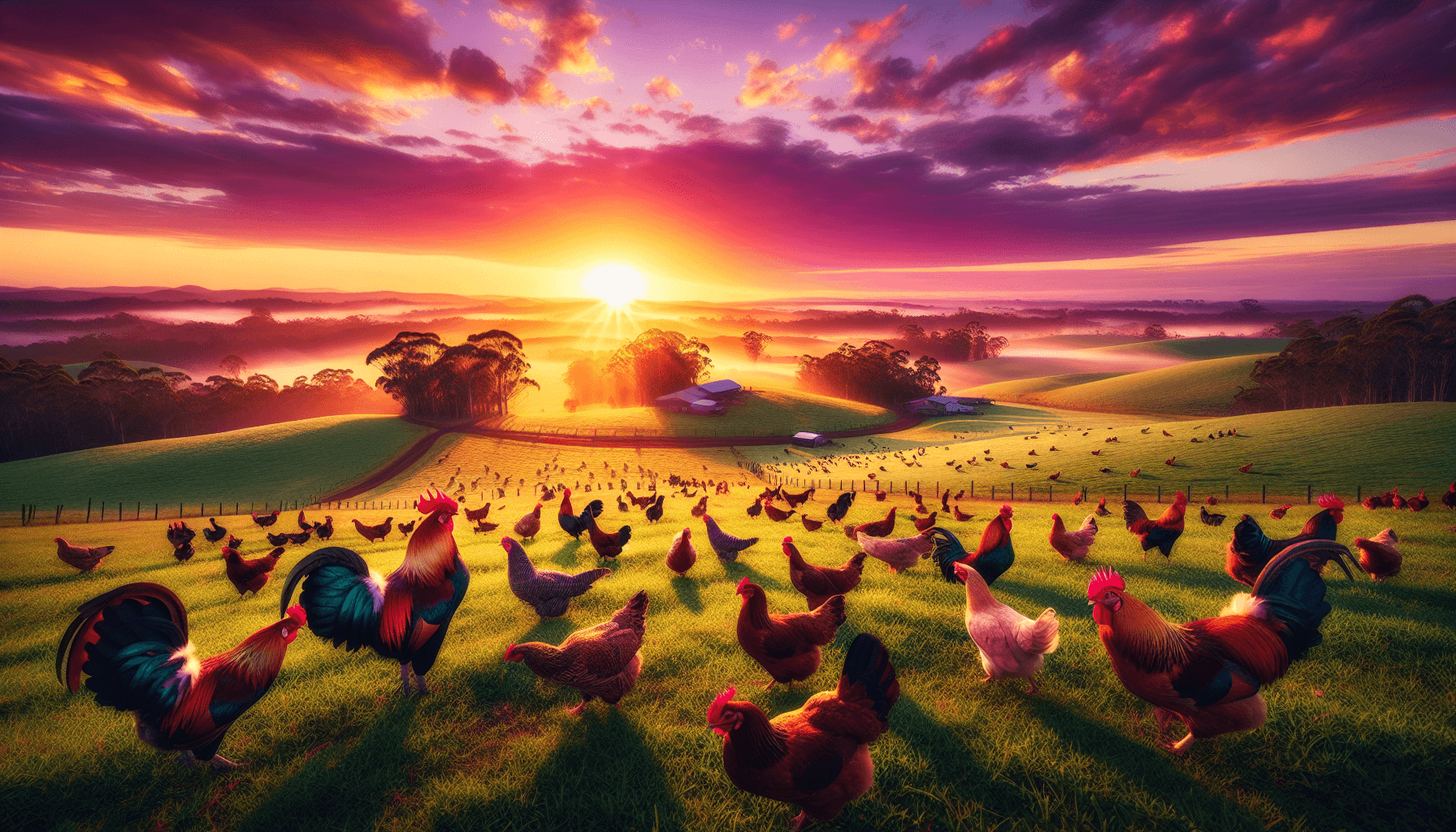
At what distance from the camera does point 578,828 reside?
15.6ft

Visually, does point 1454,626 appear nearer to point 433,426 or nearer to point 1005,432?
point 1005,432

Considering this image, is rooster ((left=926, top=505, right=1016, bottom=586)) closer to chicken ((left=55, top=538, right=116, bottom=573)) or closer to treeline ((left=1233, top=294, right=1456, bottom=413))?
chicken ((left=55, top=538, right=116, bottom=573))

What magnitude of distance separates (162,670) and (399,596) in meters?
2.13

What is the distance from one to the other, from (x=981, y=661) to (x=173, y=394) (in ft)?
362

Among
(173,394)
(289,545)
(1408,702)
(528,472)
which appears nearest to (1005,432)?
(528,472)

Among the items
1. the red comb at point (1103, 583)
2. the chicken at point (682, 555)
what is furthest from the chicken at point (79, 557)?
the red comb at point (1103, 583)

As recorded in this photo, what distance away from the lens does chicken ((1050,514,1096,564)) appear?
11.7 m

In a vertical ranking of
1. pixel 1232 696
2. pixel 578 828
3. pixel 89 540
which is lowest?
pixel 89 540

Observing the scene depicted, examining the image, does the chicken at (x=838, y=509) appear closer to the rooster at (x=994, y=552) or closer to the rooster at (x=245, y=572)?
the rooster at (x=994, y=552)

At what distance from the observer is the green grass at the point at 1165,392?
7412 centimetres

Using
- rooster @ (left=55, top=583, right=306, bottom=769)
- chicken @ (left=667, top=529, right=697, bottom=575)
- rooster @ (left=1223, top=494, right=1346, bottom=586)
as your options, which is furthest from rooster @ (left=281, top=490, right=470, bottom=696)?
rooster @ (left=1223, top=494, right=1346, bottom=586)

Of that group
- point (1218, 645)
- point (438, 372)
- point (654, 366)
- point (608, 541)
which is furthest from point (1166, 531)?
point (654, 366)

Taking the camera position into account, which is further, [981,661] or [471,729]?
[981,661]

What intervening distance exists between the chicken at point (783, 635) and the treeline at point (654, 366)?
83.8 m
